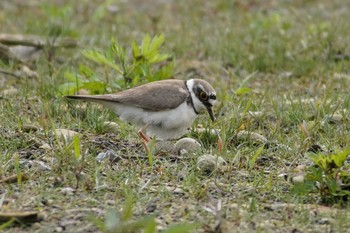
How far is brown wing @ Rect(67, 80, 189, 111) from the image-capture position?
638cm

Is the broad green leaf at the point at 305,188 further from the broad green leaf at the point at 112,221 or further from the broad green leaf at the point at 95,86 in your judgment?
the broad green leaf at the point at 95,86

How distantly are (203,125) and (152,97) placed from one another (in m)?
0.50

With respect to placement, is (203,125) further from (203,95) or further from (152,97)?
(152,97)

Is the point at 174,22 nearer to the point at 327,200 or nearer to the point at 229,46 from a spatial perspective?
the point at 229,46

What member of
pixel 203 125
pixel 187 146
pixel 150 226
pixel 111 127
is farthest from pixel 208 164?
pixel 150 226

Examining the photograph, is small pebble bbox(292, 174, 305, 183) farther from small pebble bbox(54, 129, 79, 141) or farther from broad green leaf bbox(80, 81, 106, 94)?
broad green leaf bbox(80, 81, 106, 94)

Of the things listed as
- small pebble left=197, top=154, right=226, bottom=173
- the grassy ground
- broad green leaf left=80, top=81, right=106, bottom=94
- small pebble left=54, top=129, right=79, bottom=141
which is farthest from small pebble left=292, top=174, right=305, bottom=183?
broad green leaf left=80, top=81, right=106, bottom=94

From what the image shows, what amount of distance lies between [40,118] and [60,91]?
1.83ft

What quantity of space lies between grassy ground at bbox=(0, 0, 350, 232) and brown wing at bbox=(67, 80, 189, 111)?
24 centimetres

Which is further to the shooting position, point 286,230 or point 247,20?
point 247,20

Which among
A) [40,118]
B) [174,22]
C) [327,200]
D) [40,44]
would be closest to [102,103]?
[40,118]

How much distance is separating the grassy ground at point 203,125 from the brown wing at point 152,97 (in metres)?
0.24

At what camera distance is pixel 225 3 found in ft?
39.3

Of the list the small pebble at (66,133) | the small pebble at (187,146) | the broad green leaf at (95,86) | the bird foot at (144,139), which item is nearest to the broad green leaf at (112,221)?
the bird foot at (144,139)
